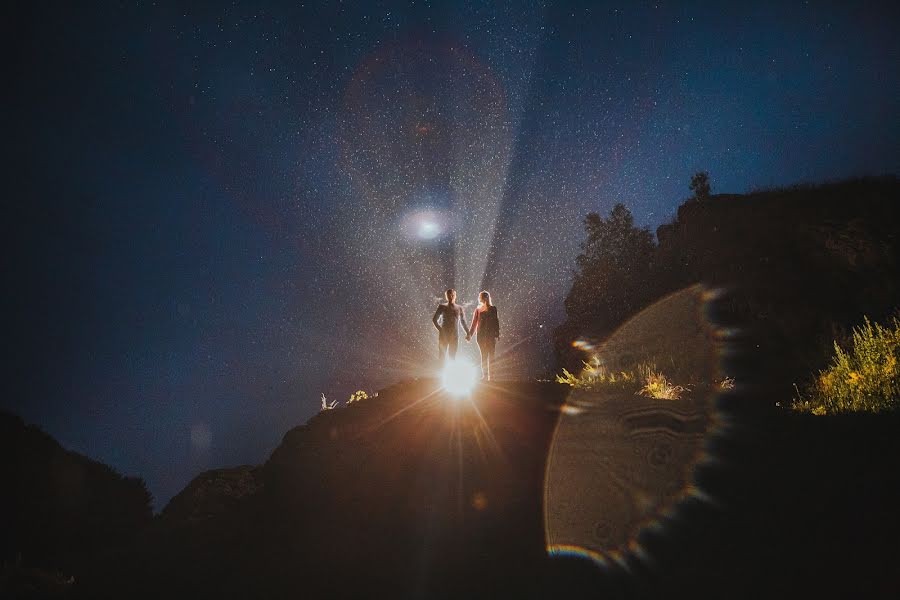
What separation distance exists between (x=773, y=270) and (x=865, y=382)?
8863 millimetres

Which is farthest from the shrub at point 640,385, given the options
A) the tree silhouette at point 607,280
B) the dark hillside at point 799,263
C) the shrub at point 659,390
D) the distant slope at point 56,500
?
the distant slope at point 56,500

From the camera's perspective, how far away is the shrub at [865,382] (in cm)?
543

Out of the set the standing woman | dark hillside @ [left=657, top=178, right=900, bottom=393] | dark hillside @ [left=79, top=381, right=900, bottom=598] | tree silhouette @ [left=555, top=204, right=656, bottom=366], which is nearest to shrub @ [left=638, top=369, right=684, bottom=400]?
dark hillside @ [left=79, top=381, right=900, bottom=598]

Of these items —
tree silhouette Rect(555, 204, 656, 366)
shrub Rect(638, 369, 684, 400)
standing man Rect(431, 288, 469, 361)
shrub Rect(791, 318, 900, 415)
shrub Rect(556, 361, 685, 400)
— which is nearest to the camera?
shrub Rect(791, 318, 900, 415)

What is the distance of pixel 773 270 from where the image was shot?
13.1m

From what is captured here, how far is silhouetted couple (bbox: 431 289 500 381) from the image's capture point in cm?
964

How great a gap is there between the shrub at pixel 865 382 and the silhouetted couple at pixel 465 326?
5.57 m

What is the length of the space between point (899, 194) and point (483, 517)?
17646mm

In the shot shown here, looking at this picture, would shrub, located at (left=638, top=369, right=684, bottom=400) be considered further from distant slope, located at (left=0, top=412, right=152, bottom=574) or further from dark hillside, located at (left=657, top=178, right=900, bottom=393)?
distant slope, located at (left=0, top=412, right=152, bottom=574)

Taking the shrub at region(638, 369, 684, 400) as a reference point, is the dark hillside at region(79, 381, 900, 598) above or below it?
below

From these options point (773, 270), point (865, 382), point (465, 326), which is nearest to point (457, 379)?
point (465, 326)

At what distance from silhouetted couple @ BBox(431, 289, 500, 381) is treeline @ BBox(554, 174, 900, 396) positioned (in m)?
6.88

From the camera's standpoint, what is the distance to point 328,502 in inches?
233

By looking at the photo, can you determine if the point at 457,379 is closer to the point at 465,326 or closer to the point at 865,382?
the point at 465,326
